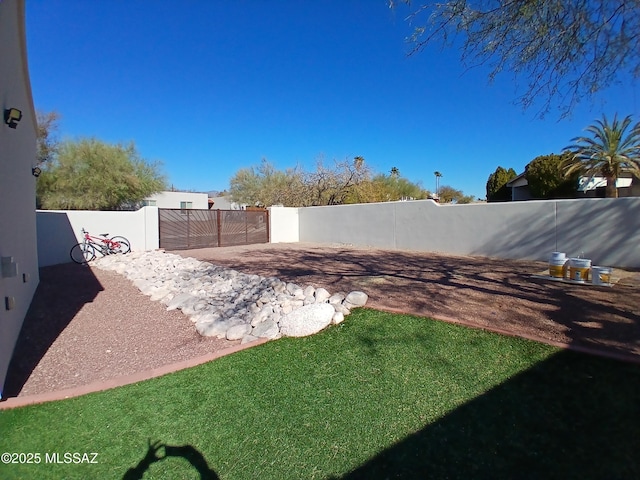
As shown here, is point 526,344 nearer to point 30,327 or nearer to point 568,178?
point 30,327

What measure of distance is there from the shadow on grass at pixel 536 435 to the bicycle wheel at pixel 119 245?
11988 millimetres

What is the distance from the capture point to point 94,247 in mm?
11016

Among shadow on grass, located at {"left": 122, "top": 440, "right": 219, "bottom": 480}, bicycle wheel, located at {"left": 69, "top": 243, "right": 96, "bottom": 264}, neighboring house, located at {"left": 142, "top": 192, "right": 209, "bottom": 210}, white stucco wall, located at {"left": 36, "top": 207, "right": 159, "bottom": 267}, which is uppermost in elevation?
neighboring house, located at {"left": 142, "top": 192, "right": 209, "bottom": 210}

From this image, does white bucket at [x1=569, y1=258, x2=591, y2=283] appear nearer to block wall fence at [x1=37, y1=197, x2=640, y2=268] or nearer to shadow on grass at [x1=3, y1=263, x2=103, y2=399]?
block wall fence at [x1=37, y1=197, x2=640, y2=268]

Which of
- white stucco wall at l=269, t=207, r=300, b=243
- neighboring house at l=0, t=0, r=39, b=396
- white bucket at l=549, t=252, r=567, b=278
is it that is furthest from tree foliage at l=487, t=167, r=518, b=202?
neighboring house at l=0, t=0, r=39, b=396

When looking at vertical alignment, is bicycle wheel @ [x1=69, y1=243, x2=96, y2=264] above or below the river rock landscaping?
above

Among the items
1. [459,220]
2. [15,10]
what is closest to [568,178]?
[459,220]

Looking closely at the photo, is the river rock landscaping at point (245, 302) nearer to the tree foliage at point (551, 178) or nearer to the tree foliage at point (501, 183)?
the tree foliage at point (551, 178)

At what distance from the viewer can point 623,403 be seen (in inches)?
98.8

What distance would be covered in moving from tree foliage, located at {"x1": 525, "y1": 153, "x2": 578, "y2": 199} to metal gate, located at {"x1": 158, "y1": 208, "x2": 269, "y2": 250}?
18.3m

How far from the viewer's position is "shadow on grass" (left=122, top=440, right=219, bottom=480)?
2186 mm

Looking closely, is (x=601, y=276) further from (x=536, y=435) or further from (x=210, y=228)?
(x=210, y=228)

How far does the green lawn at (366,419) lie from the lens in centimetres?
216

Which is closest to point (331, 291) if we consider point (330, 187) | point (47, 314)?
point (47, 314)
